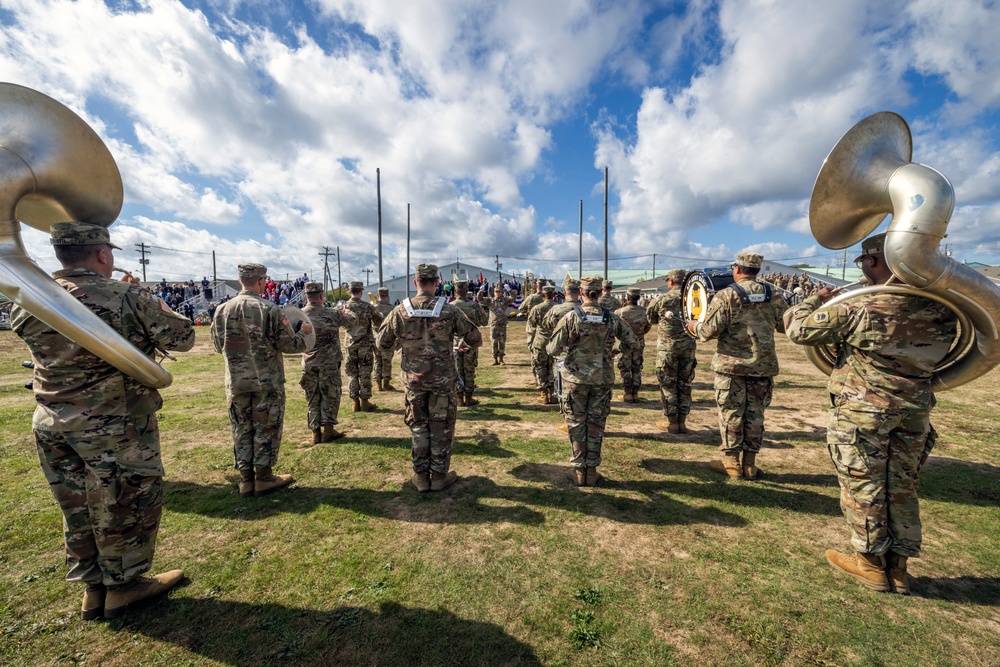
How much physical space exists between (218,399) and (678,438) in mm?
10400

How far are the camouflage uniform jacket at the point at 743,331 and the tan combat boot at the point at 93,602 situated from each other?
6.76m

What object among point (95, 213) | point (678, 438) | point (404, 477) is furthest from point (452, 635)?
point (678, 438)

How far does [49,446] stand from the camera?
9.34 feet

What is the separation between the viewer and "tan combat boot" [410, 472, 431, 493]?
4.95m

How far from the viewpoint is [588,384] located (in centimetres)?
502

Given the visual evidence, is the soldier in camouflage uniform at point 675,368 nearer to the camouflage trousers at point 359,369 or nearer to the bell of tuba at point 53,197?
the camouflage trousers at point 359,369

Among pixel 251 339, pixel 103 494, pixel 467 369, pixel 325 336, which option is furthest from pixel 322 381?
pixel 103 494

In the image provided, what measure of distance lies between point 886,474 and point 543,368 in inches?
262

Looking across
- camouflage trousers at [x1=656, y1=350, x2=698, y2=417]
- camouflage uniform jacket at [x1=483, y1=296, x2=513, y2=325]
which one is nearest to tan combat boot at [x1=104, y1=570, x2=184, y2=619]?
camouflage trousers at [x1=656, y1=350, x2=698, y2=417]

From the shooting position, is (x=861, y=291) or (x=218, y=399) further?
(x=218, y=399)

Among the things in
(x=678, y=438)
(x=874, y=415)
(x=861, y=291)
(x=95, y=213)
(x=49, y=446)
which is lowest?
(x=678, y=438)

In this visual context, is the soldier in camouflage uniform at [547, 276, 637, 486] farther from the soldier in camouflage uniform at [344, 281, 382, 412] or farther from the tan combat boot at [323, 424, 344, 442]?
the soldier in camouflage uniform at [344, 281, 382, 412]

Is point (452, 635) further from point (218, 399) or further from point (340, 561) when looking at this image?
point (218, 399)

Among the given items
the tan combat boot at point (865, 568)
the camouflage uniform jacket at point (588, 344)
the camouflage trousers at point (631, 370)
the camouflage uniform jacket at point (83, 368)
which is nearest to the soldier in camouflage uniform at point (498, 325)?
the camouflage trousers at point (631, 370)
